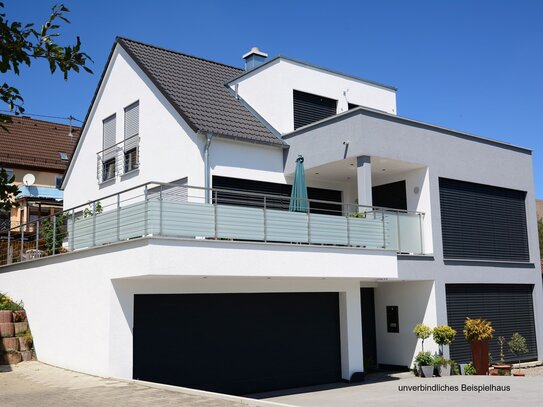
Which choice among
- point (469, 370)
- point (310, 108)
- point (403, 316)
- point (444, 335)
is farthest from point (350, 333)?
point (310, 108)

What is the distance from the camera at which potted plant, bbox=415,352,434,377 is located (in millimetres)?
17562

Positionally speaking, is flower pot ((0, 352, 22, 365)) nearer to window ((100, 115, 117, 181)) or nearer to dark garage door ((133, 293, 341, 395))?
dark garage door ((133, 293, 341, 395))

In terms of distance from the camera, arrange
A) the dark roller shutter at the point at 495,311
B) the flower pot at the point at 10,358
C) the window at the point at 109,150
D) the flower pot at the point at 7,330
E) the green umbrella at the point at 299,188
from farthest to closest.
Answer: the window at the point at 109,150
the dark roller shutter at the point at 495,311
the flower pot at the point at 7,330
the green umbrella at the point at 299,188
the flower pot at the point at 10,358

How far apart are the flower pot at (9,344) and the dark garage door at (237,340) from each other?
455cm

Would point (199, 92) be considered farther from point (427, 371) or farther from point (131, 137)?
point (427, 371)

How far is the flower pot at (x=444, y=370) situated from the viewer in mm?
17773

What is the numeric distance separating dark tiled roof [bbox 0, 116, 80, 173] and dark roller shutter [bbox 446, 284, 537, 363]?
1959cm

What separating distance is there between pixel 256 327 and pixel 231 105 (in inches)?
297

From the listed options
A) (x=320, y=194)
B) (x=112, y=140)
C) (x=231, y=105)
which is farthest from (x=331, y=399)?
(x=112, y=140)

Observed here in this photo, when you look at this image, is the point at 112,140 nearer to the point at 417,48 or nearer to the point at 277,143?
the point at 277,143

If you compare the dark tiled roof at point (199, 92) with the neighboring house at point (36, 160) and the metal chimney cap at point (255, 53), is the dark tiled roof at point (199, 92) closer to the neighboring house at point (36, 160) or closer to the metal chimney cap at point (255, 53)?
the metal chimney cap at point (255, 53)

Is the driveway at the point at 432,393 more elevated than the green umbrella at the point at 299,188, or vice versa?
the green umbrella at the point at 299,188

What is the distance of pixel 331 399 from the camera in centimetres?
1395

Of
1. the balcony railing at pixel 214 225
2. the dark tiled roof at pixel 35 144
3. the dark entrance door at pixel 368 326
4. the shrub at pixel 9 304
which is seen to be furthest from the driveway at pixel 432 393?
the dark tiled roof at pixel 35 144
